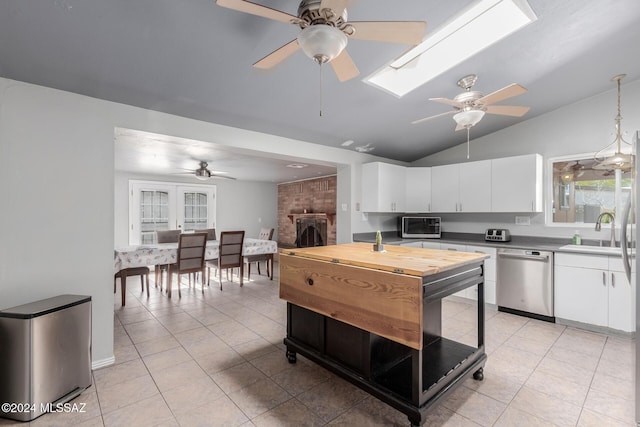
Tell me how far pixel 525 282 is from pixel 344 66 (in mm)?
3308

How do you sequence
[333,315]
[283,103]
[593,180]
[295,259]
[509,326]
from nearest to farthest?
[333,315], [295,259], [283,103], [509,326], [593,180]

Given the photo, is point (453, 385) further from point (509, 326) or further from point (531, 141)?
point (531, 141)

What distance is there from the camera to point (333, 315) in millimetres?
2000

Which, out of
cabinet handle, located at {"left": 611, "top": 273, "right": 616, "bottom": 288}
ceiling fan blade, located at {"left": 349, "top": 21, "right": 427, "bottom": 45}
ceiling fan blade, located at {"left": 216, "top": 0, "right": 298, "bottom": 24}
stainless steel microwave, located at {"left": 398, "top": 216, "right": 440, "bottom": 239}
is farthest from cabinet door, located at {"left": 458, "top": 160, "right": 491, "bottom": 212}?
ceiling fan blade, located at {"left": 216, "top": 0, "right": 298, "bottom": 24}

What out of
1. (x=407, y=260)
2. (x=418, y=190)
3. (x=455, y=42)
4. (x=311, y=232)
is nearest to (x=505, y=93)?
(x=455, y=42)

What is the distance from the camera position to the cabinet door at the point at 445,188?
4391 millimetres

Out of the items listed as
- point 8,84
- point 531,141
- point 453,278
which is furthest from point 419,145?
point 8,84

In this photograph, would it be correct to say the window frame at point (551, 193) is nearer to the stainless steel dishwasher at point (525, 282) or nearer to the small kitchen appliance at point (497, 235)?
the small kitchen appliance at point (497, 235)

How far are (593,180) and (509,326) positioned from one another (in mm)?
2075

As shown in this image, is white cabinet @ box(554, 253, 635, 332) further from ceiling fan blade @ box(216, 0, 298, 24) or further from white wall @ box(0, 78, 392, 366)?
white wall @ box(0, 78, 392, 366)

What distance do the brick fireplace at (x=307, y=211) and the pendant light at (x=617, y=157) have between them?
4.41 m

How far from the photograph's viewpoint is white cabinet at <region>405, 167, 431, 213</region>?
471 centimetres

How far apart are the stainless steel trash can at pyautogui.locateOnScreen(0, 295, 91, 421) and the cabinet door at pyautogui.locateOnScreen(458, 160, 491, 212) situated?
451cm

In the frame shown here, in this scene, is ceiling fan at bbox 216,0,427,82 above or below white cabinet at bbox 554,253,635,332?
above
